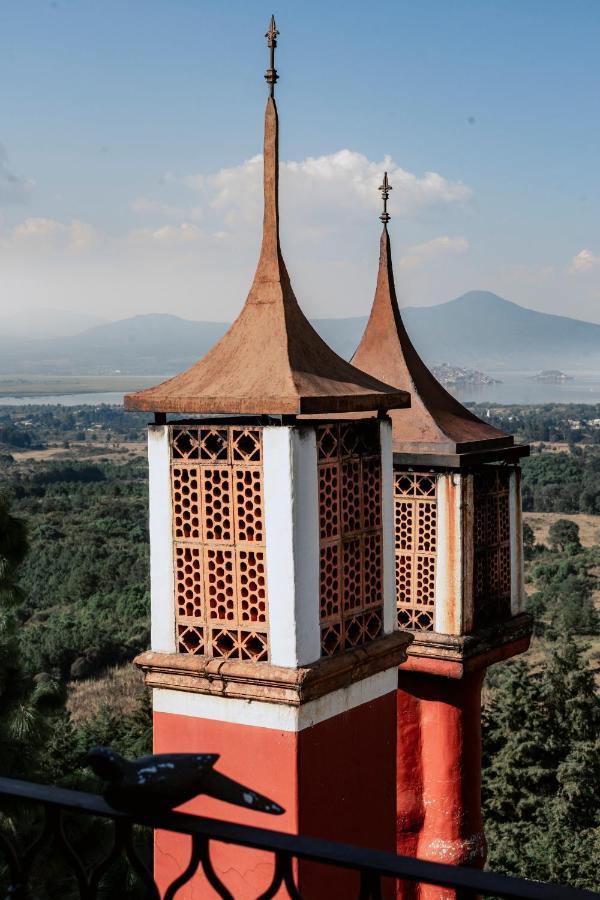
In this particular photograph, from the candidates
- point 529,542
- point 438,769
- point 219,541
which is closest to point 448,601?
point 438,769

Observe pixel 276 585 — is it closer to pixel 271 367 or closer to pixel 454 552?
pixel 271 367

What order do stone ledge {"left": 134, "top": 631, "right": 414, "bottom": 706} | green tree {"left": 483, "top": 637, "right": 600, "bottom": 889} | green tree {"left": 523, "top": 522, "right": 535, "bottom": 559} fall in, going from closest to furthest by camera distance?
stone ledge {"left": 134, "top": 631, "right": 414, "bottom": 706}, green tree {"left": 483, "top": 637, "right": 600, "bottom": 889}, green tree {"left": 523, "top": 522, "right": 535, "bottom": 559}

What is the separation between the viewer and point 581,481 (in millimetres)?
49688

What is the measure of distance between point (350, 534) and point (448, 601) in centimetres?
149

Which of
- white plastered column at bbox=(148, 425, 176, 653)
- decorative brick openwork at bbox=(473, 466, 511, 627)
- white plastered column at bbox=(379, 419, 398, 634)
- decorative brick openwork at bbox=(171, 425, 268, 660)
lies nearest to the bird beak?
decorative brick openwork at bbox=(171, 425, 268, 660)

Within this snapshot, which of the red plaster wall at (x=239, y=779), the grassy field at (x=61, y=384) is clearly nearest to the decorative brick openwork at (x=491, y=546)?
the red plaster wall at (x=239, y=779)

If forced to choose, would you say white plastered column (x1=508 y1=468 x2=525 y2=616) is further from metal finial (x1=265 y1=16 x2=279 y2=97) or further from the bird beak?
the bird beak

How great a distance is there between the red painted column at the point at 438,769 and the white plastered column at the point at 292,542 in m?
1.89

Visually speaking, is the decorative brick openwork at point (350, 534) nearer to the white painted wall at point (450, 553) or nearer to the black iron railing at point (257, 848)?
the white painted wall at point (450, 553)

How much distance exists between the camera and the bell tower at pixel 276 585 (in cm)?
364

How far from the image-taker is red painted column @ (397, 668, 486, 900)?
541cm

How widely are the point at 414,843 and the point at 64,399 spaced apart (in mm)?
136024

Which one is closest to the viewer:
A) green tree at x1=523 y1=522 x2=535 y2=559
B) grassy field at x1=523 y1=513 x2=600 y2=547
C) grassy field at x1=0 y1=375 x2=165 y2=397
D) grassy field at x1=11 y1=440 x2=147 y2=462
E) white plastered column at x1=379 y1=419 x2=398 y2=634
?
white plastered column at x1=379 y1=419 x2=398 y2=634

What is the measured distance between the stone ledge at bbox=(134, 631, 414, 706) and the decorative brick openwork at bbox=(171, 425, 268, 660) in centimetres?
8
